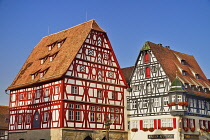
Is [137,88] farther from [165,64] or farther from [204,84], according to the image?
[204,84]

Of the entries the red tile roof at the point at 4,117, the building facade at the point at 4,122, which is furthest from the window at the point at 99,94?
the red tile roof at the point at 4,117

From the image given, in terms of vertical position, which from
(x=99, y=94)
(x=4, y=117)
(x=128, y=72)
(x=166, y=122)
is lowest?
(x=166, y=122)

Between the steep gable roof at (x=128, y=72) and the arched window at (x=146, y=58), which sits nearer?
the arched window at (x=146, y=58)

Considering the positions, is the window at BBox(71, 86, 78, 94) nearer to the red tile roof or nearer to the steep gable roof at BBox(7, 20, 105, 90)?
the steep gable roof at BBox(7, 20, 105, 90)

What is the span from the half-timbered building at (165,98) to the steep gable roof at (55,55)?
30.5ft

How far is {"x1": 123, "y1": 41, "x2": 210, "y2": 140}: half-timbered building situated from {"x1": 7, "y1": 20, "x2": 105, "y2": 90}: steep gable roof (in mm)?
9307

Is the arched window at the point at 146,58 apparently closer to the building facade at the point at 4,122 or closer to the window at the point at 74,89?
the window at the point at 74,89

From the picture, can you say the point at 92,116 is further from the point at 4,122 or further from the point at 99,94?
the point at 4,122

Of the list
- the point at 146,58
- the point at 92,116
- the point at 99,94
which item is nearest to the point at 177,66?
the point at 146,58

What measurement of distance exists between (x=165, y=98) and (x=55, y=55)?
16.6 meters

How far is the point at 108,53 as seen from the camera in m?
49.8

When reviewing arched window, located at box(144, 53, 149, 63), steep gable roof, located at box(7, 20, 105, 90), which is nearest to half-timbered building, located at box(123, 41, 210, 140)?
arched window, located at box(144, 53, 149, 63)

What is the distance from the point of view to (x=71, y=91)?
43.0 m

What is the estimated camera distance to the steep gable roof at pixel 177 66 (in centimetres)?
4818
